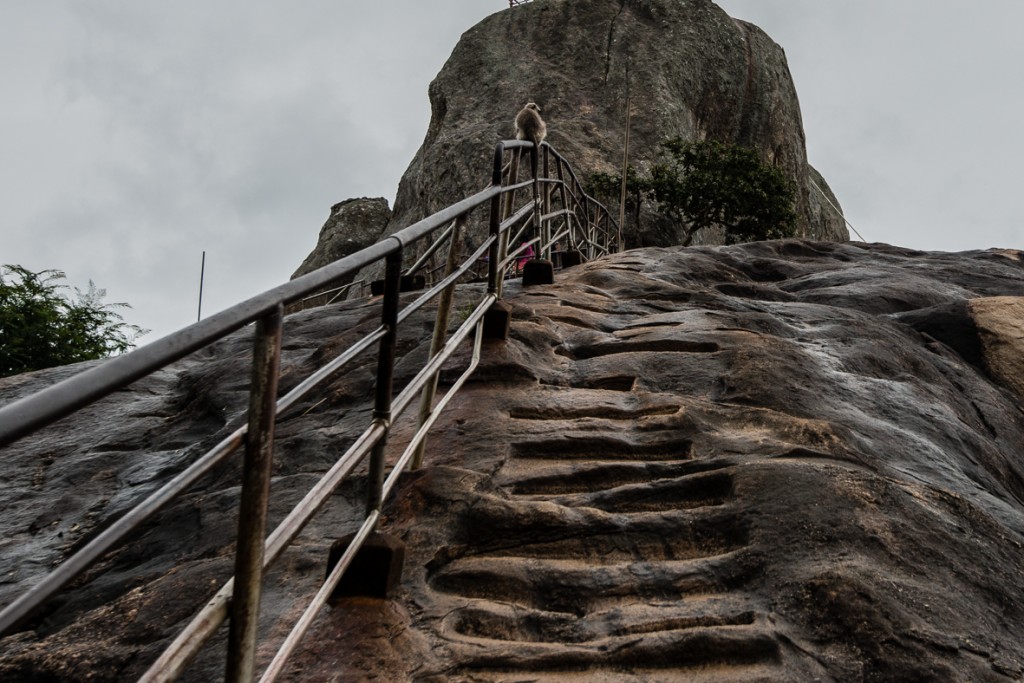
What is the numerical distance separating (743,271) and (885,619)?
501 cm

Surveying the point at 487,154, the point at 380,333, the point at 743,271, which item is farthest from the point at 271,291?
the point at 487,154

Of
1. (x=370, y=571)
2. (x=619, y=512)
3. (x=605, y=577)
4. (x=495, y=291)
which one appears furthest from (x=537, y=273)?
(x=370, y=571)

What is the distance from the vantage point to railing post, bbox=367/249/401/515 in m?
2.46

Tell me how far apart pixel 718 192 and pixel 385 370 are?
15.0m

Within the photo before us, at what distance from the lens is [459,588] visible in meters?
2.62

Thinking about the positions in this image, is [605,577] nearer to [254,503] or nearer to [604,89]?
[254,503]

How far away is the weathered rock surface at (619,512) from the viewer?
233 cm

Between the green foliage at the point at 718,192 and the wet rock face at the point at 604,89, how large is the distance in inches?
61.9

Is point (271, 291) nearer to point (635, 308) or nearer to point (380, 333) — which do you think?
point (380, 333)

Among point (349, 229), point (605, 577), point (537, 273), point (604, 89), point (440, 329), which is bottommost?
point (605, 577)

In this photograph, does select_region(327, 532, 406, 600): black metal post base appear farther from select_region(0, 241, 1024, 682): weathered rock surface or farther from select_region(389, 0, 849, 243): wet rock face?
Result: select_region(389, 0, 849, 243): wet rock face

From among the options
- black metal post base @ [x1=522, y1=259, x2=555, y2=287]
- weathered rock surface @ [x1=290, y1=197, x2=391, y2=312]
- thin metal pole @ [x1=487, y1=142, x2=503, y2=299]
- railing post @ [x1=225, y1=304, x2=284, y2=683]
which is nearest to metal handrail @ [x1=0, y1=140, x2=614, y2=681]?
railing post @ [x1=225, y1=304, x2=284, y2=683]

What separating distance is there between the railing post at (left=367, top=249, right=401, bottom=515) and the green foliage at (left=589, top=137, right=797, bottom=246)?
1446 centimetres

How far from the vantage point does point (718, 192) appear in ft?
54.9
